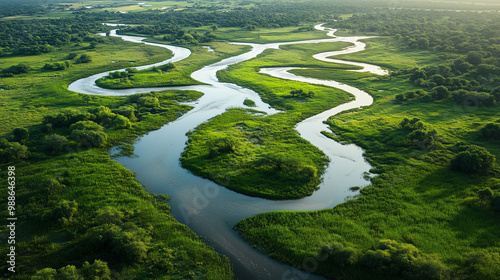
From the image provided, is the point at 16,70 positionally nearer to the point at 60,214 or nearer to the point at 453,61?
the point at 60,214

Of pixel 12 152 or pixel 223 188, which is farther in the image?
pixel 12 152

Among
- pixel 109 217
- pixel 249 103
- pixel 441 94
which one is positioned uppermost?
pixel 441 94

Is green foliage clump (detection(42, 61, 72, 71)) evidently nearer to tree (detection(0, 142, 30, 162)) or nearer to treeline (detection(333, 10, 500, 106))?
tree (detection(0, 142, 30, 162))

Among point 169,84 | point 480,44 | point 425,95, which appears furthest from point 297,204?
point 480,44

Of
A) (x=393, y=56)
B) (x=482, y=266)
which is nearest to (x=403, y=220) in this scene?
(x=482, y=266)

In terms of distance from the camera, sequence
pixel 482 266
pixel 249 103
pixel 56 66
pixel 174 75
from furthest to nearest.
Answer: pixel 56 66 < pixel 174 75 < pixel 249 103 < pixel 482 266

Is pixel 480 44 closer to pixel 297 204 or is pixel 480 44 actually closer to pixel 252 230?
pixel 297 204

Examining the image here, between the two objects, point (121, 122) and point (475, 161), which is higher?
point (475, 161)

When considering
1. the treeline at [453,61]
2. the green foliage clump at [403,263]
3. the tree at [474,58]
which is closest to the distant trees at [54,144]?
the green foliage clump at [403,263]
